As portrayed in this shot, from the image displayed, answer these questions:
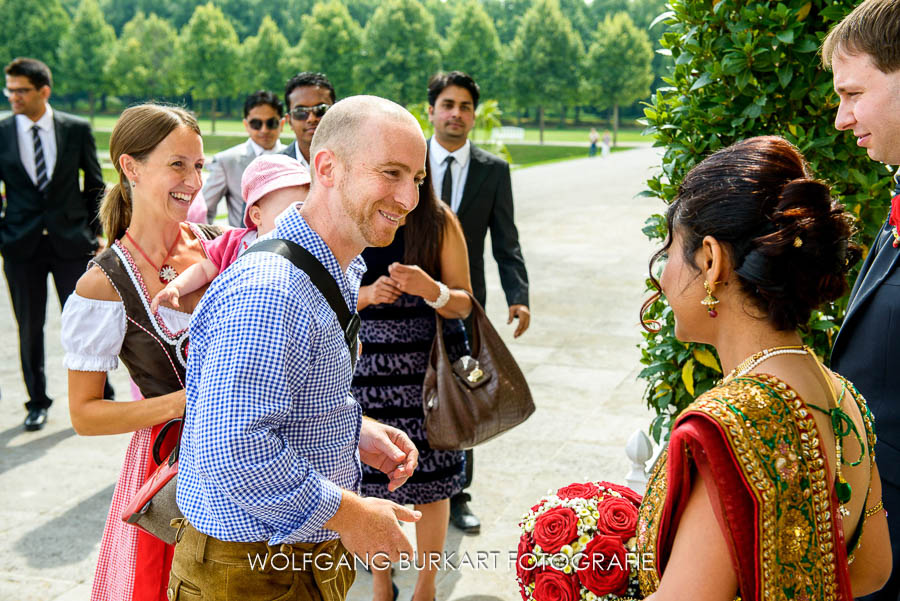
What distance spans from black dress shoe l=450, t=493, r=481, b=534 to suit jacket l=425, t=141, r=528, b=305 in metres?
1.18

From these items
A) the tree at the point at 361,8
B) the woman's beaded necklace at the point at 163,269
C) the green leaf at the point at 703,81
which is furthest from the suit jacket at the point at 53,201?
the tree at the point at 361,8

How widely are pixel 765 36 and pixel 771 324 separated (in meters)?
1.92

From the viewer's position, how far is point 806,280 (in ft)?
5.94

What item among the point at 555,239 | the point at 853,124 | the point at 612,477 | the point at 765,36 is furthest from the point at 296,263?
the point at 555,239

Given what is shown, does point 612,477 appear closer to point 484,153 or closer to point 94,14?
point 484,153

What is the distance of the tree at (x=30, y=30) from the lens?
6588 centimetres

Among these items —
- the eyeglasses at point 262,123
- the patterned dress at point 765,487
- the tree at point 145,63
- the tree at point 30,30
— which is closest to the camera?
the patterned dress at point 765,487

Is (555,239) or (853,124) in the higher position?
(853,124)

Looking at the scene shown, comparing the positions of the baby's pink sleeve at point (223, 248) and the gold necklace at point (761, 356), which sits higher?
the gold necklace at point (761, 356)

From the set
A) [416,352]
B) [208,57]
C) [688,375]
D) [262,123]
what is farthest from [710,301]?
[208,57]

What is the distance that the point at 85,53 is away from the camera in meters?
62.7

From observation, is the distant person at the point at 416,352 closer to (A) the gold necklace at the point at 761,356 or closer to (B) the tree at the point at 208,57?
(A) the gold necklace at the point at 761,356

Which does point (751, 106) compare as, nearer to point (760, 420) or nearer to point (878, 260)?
point (878, 260)

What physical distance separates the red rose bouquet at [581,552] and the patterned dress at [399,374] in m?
1.79
